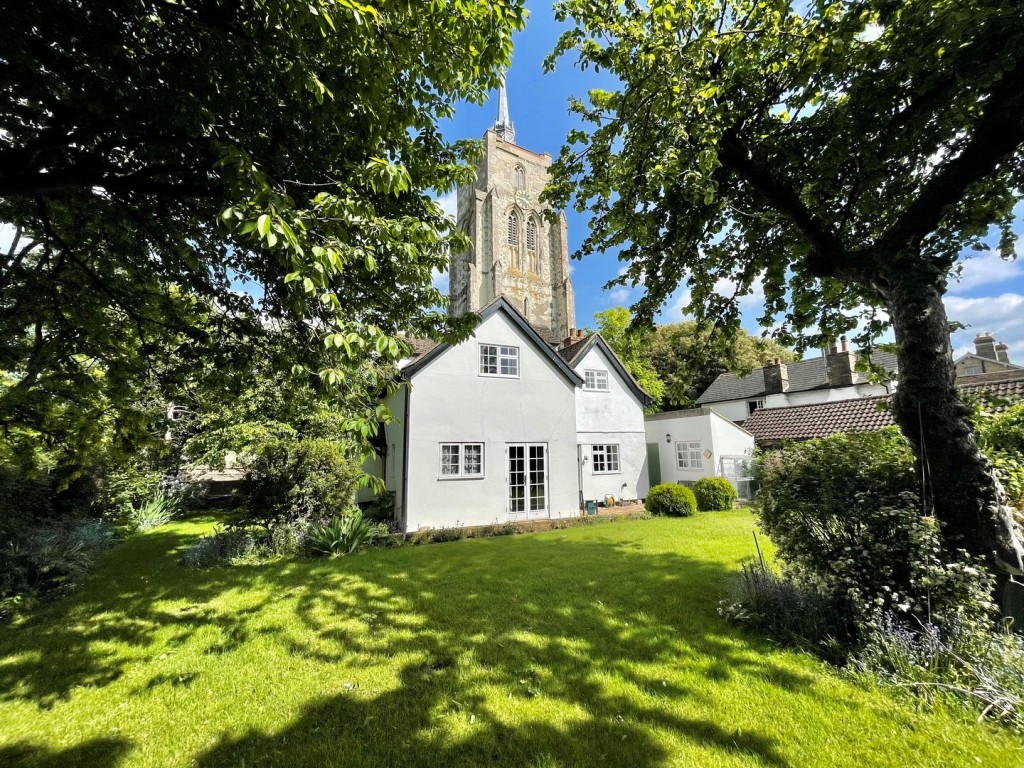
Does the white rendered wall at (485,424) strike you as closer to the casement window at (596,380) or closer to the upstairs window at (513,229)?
the casement window at (596,380)

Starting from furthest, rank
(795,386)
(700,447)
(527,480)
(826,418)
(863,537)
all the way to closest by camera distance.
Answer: (795,386) → (700,447) → (826,418) → (527,480) → (863,537)

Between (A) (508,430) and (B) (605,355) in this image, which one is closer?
(A) (508,430)

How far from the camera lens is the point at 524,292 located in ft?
158

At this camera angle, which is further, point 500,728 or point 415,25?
point 415,25

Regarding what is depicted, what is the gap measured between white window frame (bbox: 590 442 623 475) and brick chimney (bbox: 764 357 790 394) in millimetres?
17897

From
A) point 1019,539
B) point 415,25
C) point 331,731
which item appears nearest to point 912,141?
point 1019,539

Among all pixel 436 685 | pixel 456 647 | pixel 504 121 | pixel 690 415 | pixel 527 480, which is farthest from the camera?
pixel 504 121

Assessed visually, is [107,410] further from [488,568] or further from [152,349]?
[488,568]

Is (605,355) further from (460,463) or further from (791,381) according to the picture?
(791,381)

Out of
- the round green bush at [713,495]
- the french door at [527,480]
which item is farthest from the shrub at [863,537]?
the round green bush at [713,495]

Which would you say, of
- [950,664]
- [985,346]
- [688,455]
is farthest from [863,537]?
[985,346]

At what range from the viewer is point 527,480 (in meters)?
15.1

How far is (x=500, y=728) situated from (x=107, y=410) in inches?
336

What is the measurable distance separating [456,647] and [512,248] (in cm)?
4807
